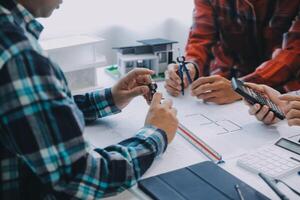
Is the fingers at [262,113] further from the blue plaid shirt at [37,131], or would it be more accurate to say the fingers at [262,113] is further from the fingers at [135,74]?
the blue plaid shirt at [37,131]

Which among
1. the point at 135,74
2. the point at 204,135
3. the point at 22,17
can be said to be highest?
the point at 22,17

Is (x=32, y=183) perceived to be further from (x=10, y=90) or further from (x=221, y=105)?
(x=221, y=105)

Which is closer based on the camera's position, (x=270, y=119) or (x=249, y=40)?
(x=270, y=119)

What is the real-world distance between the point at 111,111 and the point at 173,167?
A: 13.4 inches

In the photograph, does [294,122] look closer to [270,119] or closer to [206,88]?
[270,119]

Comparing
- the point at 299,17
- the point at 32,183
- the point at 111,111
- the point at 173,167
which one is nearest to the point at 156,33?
the point at 299,17

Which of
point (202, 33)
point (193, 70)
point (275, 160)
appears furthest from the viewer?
point (202, 33)

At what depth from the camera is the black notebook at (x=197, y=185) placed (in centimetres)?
74

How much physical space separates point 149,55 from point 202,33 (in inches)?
10.7

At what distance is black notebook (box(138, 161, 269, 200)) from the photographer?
735mm

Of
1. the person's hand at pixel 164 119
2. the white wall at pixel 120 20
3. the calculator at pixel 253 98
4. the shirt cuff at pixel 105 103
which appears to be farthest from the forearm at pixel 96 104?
the white wall at pixel 120 20

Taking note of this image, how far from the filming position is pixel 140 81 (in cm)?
118

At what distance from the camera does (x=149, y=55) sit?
1511mm

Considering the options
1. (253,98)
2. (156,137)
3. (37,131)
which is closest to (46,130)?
(37,131)
